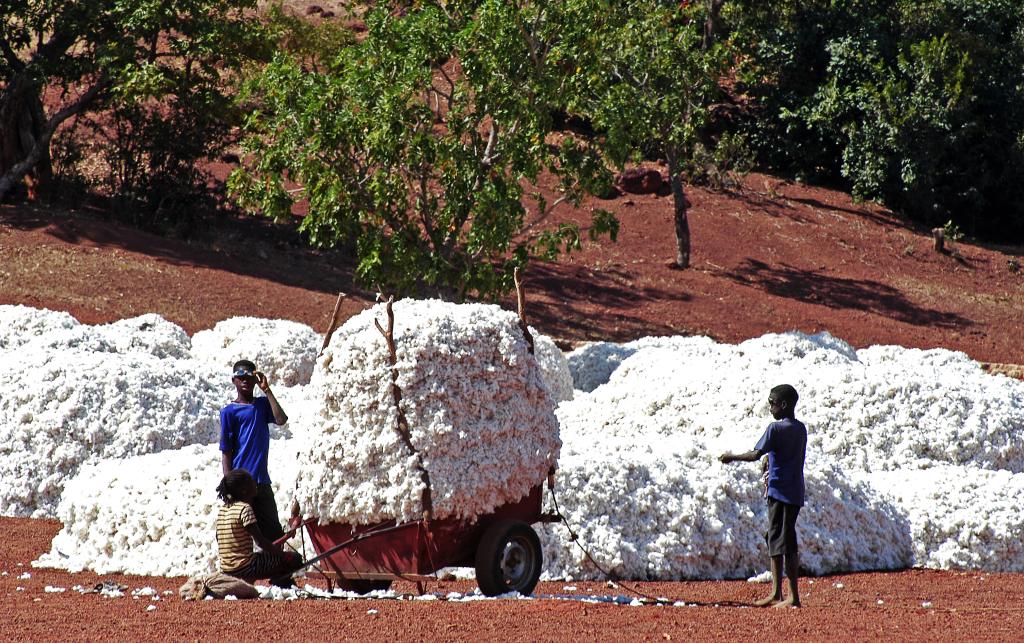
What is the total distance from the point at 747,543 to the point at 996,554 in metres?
1.86

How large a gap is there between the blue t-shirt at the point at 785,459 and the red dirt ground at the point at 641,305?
1.98 feet

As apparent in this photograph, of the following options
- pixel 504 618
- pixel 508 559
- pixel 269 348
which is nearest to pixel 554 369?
pixel 269 348

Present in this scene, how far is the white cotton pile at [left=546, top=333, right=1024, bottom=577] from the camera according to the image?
7.41m

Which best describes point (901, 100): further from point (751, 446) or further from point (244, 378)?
point (244, 378)

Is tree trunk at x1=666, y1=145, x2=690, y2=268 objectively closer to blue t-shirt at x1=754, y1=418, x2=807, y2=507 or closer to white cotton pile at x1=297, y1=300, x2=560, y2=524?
blue t-shirt at x1=754, y1=418, x2=807, y2=507

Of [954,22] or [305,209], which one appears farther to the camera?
[954,22]

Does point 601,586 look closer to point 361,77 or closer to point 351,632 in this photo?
point 351,632

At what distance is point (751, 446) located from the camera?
8.51 meters

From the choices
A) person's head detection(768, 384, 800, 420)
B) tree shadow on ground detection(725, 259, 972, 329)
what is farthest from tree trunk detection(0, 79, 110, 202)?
person's head detection(768, 384, 800, 420)

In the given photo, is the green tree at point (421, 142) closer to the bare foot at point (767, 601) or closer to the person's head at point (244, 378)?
the person's head at point (244, 378)

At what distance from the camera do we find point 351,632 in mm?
5195

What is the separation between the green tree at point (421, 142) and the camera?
1602 cm

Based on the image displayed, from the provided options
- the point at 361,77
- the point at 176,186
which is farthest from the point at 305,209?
the point at 361,77

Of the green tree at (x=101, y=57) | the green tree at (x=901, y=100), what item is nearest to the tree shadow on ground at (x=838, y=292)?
the green tree at (x=901, y=100)
